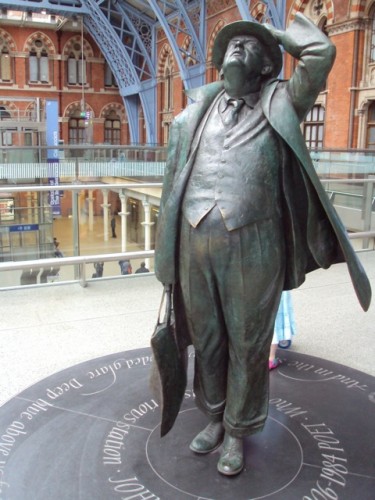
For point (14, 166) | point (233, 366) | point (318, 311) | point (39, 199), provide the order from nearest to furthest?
point (233, 366), point (318, 311), point (39, 199), point (14, 166)

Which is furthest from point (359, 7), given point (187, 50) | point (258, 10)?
point (187, 50)

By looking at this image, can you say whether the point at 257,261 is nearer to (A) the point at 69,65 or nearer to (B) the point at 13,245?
(B) the point at 13,245

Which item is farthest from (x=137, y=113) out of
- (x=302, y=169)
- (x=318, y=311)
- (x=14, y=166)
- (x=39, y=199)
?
(x=302, y=169)

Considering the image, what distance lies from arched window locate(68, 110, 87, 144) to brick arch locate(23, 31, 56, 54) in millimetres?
3889

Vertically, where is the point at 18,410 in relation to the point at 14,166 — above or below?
below

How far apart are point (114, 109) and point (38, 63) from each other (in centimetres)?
520

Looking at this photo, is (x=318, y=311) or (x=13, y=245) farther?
(x=13, y=245)

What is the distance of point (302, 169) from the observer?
83.7 inches

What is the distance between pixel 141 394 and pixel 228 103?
1.61 metres

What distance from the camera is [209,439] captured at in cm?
242

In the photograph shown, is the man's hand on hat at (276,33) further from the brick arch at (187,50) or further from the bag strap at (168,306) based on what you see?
the brick arch at (187,50)

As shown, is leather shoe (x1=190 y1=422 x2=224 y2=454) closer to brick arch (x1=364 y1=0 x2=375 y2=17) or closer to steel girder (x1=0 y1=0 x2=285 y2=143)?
brick arch (x1=364 y1=0 x2=375 y2=17)

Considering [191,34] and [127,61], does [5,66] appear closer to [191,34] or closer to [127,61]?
[127,61]

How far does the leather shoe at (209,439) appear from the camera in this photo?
240cm
